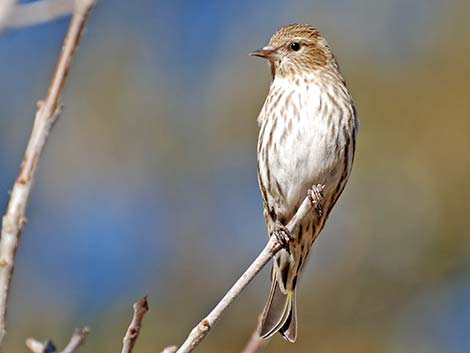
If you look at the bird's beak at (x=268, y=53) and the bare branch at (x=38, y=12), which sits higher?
the bird's beak at (x=268, y=53)

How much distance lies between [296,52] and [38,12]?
3104 mm

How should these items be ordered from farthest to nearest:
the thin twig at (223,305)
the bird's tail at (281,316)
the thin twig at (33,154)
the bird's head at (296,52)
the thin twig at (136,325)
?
the bird's head at (296,52) < the bird's tail at (281,316) < the thin twig at (223,305) < the thin twig at (136,325) < the thin twig at (33,154)

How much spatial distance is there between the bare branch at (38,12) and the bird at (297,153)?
223 centimetres

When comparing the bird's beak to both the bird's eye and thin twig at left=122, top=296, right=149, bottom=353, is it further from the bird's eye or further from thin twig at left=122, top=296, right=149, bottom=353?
thin twig at left=122, top=296, right=149, bottom=353

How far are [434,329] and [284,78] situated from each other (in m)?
5.98

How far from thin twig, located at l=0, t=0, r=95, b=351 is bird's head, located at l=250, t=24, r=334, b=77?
9.92 ft

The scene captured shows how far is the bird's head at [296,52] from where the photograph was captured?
5.05 m

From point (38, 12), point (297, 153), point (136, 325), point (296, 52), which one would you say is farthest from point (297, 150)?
point (38, 12)

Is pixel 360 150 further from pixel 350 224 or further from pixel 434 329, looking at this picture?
pixel 434 329

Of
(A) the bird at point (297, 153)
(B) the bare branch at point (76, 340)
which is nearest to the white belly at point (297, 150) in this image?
(A) the bird at point (297, 153)

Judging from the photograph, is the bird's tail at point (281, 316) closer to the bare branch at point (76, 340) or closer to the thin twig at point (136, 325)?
the thin twig at point (136, 325)

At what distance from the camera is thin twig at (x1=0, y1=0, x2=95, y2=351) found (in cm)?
193

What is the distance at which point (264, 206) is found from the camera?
4.94m

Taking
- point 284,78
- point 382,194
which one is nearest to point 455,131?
point 382,194
